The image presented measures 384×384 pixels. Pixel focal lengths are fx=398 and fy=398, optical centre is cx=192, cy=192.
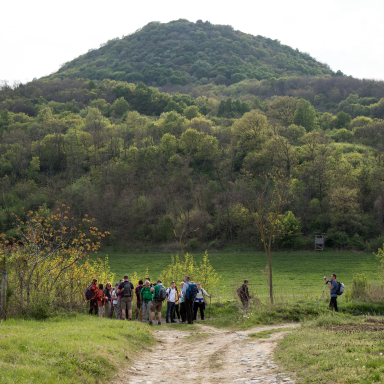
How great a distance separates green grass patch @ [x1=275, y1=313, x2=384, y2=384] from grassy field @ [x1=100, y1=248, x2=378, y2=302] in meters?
25.2

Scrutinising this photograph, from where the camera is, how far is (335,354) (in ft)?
27.2

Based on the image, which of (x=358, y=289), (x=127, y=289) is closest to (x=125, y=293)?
(x=127, y=289)

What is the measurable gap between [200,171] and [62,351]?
66.0 meters

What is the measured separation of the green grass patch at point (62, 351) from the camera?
7.09m

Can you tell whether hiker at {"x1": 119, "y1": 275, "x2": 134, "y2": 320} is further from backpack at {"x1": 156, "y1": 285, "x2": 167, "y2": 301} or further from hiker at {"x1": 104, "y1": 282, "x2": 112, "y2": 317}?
backpack at {"x1": 156, "y1": 285, "x2": 167, "y2": 301}

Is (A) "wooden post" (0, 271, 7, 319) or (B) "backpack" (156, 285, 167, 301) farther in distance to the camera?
(B) "backpack" (156, 285, 167, 301)

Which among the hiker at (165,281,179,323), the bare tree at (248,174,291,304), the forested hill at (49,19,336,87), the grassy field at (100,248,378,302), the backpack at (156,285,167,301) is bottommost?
the grassy field at (100,248,378,302)

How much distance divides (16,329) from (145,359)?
3.34 meters

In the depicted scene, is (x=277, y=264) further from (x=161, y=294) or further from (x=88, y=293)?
(x=88, y=293)

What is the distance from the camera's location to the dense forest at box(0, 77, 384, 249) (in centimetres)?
5709

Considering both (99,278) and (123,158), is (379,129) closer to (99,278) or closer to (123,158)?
(123,158)

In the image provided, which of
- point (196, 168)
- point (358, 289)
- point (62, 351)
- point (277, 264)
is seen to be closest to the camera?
point (62, 351)

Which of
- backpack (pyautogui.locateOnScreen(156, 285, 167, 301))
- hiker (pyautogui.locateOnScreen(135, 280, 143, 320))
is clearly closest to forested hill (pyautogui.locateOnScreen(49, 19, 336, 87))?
hiker (pyautogui.locateOnScreen(135, 280, 143, 320))

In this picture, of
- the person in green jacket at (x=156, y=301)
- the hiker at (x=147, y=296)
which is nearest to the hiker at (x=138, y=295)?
the hiker at (x=147, y=296)
